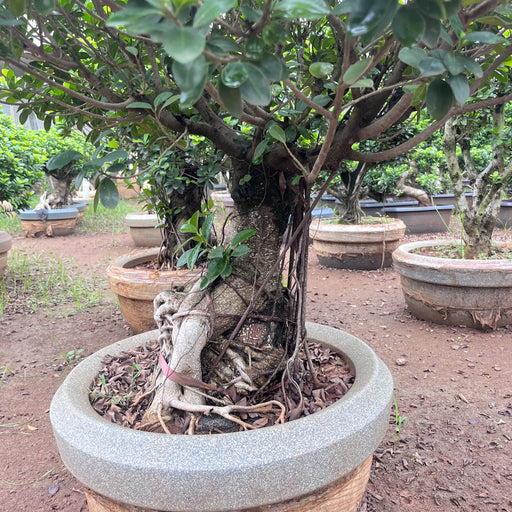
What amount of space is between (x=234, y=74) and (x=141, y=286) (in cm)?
189

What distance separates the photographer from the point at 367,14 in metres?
0.47

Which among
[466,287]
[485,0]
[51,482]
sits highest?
[485,0]

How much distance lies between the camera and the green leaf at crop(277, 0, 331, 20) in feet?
1.55

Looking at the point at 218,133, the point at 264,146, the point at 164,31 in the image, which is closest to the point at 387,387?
the point at 264,146

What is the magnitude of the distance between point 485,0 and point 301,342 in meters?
0.97

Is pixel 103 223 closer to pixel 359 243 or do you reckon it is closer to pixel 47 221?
pixel 47 221

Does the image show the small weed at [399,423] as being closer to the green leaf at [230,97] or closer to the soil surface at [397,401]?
the soil surface at [397,401]

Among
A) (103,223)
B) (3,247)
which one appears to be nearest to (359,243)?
(3,247)

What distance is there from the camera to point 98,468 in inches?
34.3

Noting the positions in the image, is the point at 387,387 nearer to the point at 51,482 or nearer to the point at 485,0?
the point at 485,0

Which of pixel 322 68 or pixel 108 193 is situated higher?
pixel 322 68

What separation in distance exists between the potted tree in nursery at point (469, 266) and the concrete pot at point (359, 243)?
84cm

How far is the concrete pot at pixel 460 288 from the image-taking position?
2.43 metres

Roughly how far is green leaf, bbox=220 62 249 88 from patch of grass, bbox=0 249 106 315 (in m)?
3.10
